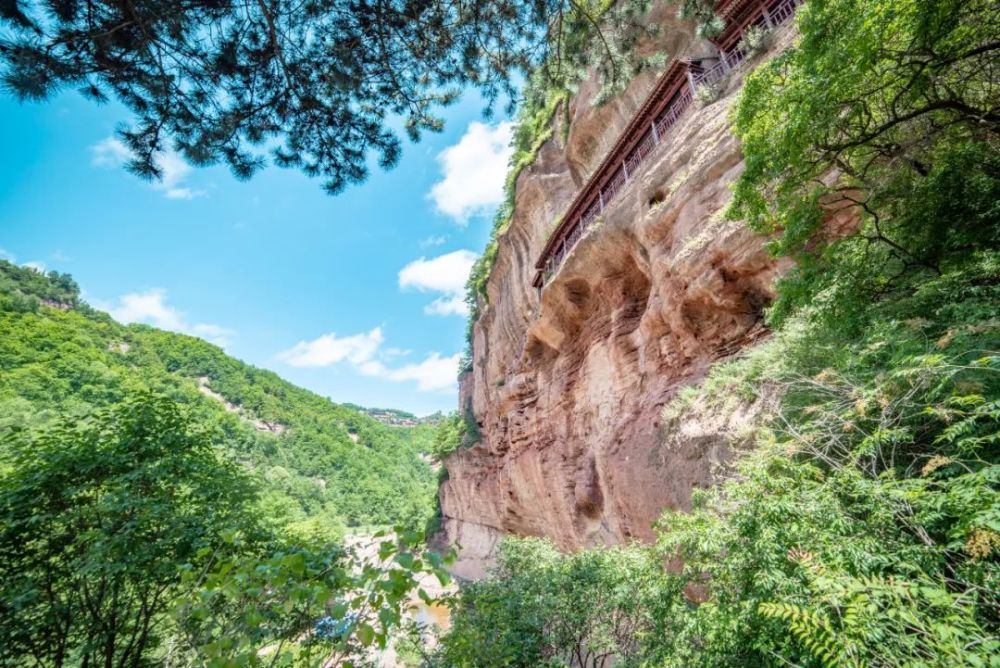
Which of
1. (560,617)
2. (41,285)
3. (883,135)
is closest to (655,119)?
(883,135)

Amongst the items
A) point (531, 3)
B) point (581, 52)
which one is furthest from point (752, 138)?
point (531, 3)

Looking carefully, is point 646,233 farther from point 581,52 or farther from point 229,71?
point 229,71

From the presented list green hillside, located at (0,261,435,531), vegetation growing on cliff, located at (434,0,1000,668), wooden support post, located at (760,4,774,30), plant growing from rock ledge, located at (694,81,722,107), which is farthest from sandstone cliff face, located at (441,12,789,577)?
green hillside, located at (0,261,435,531)

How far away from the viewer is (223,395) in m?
82.1

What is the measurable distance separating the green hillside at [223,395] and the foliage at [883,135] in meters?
37.4

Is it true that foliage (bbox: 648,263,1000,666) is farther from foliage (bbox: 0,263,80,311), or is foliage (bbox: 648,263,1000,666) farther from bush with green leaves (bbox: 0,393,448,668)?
foliage (bbox: 0,263,80,311)

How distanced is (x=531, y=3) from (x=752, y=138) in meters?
3.13

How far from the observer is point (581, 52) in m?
5.14

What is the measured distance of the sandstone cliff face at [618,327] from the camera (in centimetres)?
801

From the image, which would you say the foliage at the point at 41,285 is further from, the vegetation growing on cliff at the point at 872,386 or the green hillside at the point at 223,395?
the vegetation growing on cliff at the point at 872,386

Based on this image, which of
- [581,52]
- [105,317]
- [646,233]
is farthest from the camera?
[105,317]

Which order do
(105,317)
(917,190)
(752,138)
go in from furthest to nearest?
(105,317), (752,138), (917,190)

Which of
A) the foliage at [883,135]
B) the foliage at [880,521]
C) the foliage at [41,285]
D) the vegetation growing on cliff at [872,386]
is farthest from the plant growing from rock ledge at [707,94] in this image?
the foliage at [41,285]

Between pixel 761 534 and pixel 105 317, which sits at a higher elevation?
pixel 105 317
